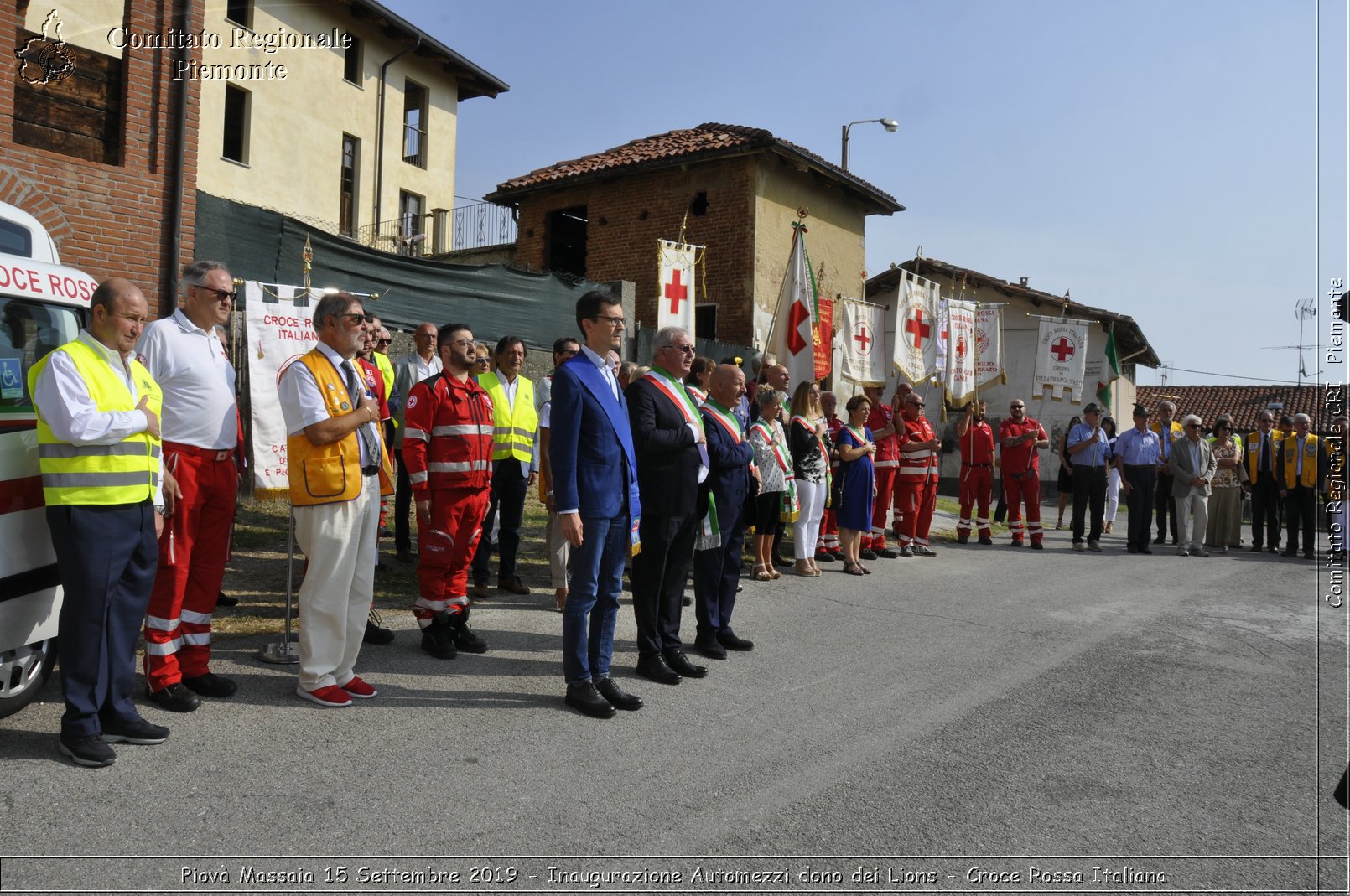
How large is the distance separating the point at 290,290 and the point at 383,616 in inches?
137

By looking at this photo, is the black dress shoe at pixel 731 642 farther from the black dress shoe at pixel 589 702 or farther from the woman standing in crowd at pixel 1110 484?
the woman standing in crowd at pixel 1110 484

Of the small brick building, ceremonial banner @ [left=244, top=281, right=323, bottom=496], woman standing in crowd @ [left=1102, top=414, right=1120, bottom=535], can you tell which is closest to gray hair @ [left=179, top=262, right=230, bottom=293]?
ceremonial banner @ [left=244, top=281, right=323, bottom=496]

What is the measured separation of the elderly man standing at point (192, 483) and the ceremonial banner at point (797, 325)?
9.50 meters

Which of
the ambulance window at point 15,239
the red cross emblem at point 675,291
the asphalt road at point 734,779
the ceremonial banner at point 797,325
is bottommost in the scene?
the asphalt road at point 734,779

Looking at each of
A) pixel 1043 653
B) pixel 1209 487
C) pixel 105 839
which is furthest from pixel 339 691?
pixel 1209 487

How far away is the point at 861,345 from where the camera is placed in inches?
633

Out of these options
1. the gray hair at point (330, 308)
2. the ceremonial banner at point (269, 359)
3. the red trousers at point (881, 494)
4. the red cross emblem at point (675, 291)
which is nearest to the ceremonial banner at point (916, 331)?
the red cross emblem at point (675, 291)

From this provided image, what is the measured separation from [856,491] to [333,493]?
6.80 meters

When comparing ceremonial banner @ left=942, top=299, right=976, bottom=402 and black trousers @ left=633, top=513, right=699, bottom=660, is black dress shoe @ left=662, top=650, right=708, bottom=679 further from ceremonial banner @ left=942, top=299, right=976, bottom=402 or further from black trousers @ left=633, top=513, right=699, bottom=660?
ceremonial banner @ left=942, top=299, right=976, bottom=402

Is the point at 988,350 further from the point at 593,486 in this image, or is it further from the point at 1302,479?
the point at 593,486

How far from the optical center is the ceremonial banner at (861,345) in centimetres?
1591

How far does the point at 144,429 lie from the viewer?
13.0 ft

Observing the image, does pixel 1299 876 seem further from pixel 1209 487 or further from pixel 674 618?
pixel 1209 487

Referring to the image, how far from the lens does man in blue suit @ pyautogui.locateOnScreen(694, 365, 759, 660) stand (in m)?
6.21
